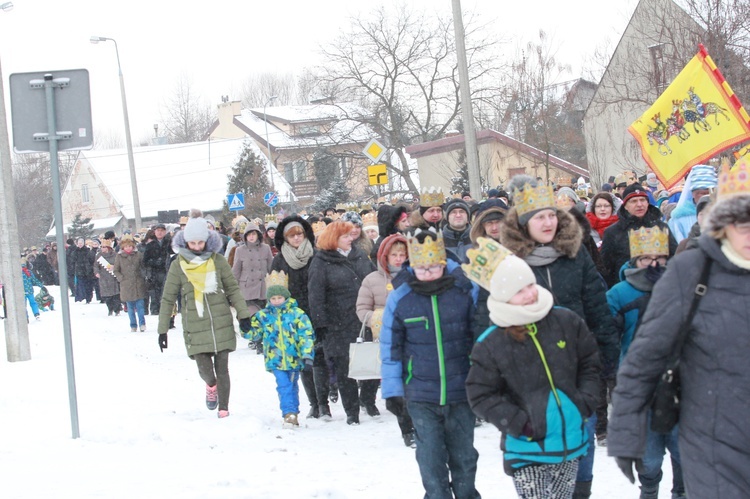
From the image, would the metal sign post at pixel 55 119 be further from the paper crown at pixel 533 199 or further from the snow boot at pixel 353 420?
the paper crown at pixel 533 199

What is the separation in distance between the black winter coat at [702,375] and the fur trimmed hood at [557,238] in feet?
5.83

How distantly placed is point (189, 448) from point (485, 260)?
468cm

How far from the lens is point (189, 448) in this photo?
28.5 feet

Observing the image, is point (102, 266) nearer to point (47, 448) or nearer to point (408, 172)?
point (47, 448)

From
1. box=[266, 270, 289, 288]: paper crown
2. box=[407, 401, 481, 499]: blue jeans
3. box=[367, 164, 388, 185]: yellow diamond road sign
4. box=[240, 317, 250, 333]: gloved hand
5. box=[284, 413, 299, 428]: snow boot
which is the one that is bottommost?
box=[284, 413, 299, 428]: snow boot

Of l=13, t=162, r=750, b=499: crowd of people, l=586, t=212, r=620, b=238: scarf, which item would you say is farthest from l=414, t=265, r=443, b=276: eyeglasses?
l=586, t=212, r=620, b=238: scarf

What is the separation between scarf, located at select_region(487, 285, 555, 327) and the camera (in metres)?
4.70

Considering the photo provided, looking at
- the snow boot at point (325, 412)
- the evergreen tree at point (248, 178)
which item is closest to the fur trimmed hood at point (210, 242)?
the snow boot at point (325, 412)

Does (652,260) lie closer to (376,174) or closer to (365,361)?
(365,361)

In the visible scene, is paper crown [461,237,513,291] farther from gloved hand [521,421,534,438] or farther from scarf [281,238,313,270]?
scarf [281,238,313,270]

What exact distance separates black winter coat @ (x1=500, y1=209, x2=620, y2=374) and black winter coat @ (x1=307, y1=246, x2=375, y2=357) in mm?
4282

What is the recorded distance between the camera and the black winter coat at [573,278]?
557 cm

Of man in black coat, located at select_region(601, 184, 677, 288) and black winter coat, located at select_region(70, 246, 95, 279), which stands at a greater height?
man in black coat, located at select_region(601, 184, 677, 288)

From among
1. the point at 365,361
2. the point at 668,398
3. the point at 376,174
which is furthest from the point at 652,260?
the point at 376,174
